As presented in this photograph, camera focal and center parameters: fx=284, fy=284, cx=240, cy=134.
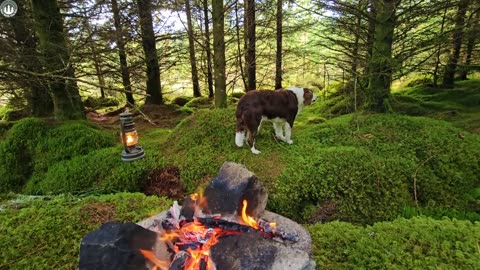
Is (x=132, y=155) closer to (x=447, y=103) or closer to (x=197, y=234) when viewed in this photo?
(x=197, y=234)

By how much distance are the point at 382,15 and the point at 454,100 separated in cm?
326

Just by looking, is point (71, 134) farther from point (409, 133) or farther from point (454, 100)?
point (454, 100)

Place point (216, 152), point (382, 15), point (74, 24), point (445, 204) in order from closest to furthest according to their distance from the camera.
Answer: point (445, 204) < point (216, 152) < point (382, 15) < point (74, 24)

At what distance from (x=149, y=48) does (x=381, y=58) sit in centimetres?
638

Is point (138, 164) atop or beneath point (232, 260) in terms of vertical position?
beneath

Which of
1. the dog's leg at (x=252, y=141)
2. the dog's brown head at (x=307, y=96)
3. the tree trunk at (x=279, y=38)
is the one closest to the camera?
the dog's leg at (x=252, y=141)

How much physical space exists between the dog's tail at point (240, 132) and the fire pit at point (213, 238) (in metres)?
1.86

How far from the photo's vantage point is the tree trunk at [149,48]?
7.48 m

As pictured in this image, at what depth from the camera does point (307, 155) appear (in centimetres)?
389

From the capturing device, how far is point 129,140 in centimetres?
390

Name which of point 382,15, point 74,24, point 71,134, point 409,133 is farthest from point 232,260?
point 74,24

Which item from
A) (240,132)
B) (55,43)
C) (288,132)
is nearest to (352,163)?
(288,132)

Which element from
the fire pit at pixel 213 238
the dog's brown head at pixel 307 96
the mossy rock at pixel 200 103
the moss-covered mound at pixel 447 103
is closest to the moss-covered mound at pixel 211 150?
the dog's brown head at pixel 307 96
